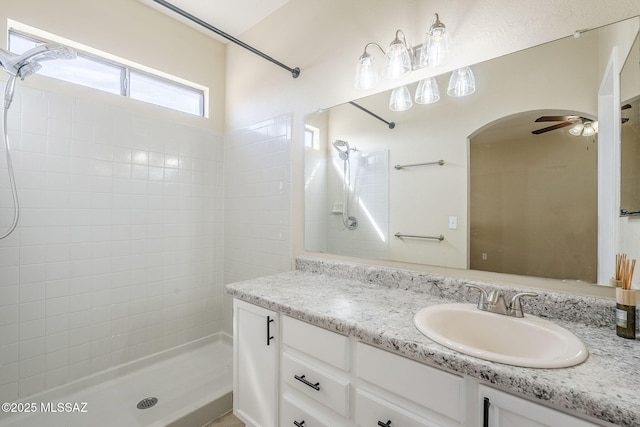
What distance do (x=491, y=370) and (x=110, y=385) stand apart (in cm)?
231

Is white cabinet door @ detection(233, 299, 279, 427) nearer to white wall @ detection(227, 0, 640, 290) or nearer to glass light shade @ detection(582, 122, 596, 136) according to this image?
white wall @ detection(227, 0, 640, 290)

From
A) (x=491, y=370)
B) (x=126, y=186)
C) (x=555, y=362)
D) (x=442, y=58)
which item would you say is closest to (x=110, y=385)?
(x=126, y=186)

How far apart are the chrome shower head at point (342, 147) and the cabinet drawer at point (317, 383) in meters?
1.14

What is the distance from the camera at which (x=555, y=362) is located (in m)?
0.68

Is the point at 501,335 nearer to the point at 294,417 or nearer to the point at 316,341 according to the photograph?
the point at 316,341

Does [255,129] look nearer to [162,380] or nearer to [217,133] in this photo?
[217,133]

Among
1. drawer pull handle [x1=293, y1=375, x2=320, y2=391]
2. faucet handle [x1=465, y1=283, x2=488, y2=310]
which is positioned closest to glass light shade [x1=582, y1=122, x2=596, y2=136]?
faucet handle [x1=465, y1=283, x2=488, y2=310]

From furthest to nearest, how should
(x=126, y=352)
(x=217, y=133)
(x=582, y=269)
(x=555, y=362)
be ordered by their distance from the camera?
(x=217, y=133), (x=126, y=352), (x=582, y=269), (x=555, y=362)

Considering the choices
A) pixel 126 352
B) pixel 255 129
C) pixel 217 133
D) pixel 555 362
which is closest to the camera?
pixel 555 362

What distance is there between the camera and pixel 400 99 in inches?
56.7

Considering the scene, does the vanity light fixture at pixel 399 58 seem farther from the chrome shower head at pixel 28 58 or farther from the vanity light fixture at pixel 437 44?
the chrome shower head at pixel 28 58

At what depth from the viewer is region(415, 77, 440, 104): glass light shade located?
51.9 inches

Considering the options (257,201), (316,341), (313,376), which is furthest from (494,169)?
(257,201)

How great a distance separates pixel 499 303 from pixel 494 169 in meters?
0.54
